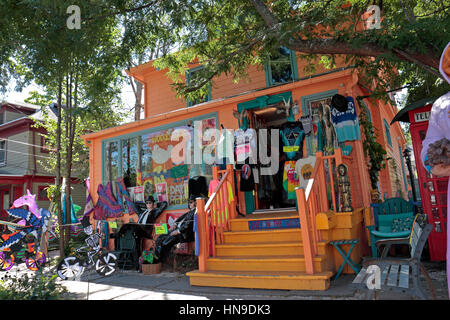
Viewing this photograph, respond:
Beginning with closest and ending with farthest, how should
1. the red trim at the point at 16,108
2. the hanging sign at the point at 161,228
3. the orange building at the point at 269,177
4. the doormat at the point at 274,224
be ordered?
the orange building at the point at 269,177, the doormat at the point at 274,224, the hanging sign at the point at 161,228, the red trim at the point at 16,108

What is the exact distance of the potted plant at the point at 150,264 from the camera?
682 cm

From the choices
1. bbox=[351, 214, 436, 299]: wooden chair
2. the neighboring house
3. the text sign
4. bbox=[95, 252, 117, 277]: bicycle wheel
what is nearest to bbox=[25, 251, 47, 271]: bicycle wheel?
bbox=[95, 252, 117, 277]: bicycle wheel

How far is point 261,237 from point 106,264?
3513 millimetres

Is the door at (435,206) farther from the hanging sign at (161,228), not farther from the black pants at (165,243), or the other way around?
the hanging sign at (161,228)

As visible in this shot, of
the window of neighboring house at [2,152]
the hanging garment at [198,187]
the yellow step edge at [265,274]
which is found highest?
the window of neighboring house at [2,152]

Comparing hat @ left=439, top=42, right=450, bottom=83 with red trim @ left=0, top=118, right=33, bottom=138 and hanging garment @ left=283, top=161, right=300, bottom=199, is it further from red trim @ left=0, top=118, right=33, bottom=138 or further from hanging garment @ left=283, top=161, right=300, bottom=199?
red trim @ left=0, top=118, right=33, bottom=138

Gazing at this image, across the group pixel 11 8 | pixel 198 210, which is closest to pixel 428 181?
pixel 198 210

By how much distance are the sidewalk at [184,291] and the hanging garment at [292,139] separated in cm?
267

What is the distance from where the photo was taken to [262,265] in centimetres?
502

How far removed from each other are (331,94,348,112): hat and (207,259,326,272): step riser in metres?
3.19

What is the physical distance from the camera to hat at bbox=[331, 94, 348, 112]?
616cm

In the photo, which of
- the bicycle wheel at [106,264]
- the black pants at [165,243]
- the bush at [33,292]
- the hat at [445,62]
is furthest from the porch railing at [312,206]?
the bicycle wheel at [106,264]
